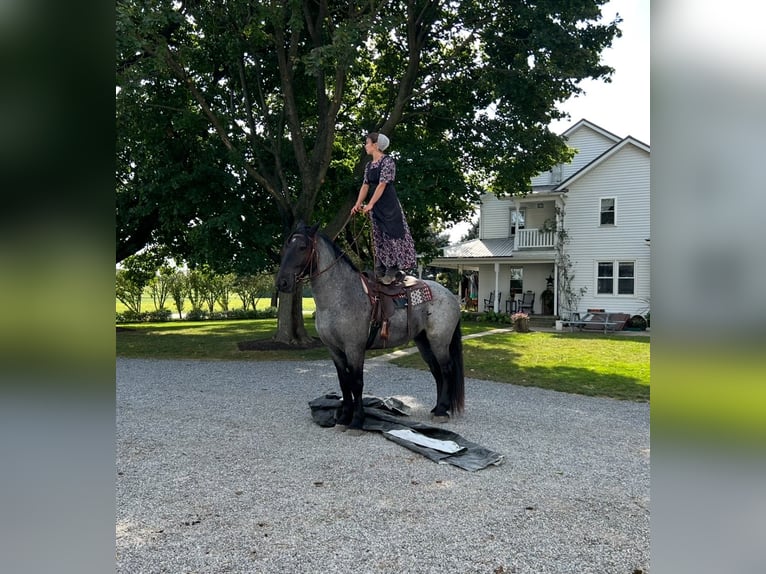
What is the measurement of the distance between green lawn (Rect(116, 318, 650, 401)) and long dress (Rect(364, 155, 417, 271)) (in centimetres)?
447

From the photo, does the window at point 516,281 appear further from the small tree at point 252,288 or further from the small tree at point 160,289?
the small tree at point 160,289

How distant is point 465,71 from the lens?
13.9 m

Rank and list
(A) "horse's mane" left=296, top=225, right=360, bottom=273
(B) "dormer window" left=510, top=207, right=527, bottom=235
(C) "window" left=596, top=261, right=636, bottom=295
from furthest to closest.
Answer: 1. (B) "dormer window" left=510, top=207, right=527, bottom=235
2. (C) "window" left=596, top=261, right=636, bottom=295
3. (A) "horse's mane" left=296, top=225, right=360, bottom=273

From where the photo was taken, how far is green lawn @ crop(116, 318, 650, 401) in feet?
29.8

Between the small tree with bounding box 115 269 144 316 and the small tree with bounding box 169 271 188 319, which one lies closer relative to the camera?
the small tree with bounding box 115 269 144 316

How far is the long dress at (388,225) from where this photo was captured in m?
5.69

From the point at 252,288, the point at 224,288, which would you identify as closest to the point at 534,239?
the point at 252,288

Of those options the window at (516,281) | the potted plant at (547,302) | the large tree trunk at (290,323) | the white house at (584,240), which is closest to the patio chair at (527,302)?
the white house at (584,240)

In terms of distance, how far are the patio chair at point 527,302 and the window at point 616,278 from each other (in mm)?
Answer: 3248

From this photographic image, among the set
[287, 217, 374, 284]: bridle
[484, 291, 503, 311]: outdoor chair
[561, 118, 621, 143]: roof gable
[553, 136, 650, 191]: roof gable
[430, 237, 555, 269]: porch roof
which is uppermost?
[561, 118, 621, 143]: roof gable

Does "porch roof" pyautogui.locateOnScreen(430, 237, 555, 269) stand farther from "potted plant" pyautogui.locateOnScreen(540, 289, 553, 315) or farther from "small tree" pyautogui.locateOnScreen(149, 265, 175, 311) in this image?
"small tree" pyautogui.locateOnScreen(149, 265, 175, 311)

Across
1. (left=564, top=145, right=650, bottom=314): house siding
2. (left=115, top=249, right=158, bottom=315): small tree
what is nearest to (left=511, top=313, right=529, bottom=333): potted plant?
(left=564, top=145, right=650, bottom=314): house siding

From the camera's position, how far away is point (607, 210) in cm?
2095
